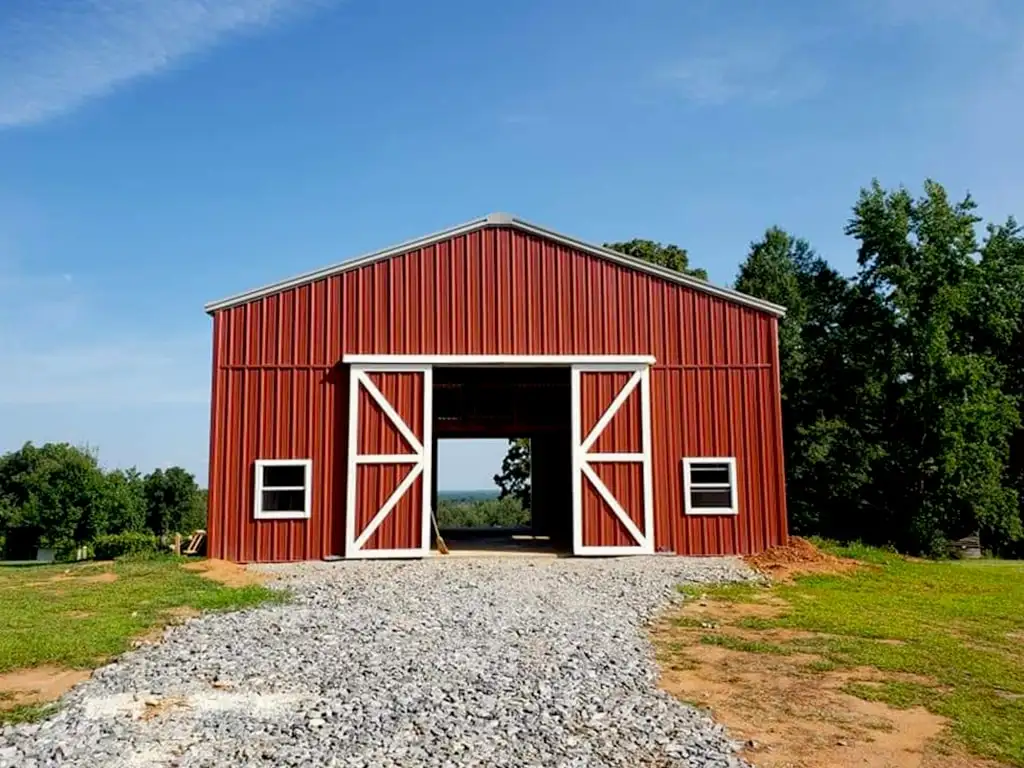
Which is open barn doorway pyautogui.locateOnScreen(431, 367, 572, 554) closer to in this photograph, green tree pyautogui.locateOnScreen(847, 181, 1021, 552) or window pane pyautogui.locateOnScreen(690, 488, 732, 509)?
window pane pyautogui.locateOnScreen(690, 488, 732, 509)

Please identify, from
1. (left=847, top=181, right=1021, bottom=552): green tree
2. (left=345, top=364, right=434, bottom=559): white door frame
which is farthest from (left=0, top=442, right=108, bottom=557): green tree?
(left=847, top=181, right=1021, bottom=552): green tree

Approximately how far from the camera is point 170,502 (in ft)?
121

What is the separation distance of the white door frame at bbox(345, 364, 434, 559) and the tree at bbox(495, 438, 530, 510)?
73.0 feet

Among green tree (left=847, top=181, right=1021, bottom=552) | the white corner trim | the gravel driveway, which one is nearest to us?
the gravel driveway

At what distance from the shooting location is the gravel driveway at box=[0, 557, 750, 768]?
4668mm

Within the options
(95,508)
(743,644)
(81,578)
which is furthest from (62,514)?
(743,644)

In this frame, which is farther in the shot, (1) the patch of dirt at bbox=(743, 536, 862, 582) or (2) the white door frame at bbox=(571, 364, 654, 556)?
(2) the white door frame at bbox=(571, 364, 654, 556)

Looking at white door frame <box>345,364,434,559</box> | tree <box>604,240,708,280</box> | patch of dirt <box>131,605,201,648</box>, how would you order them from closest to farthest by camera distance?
1. patch of dirt <box>131,605,201,648</box>
2. white door frame <box>345,364,434,559</box>
3. tree <box>604,240,708,280</box>

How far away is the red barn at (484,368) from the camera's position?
45.9 ft

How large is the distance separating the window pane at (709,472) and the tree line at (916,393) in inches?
381

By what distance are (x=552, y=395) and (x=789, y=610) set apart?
29.5 feet

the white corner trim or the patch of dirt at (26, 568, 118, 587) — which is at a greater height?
the white corner trim

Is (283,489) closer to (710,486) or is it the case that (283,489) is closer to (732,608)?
(710,486)

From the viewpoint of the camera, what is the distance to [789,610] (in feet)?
32.6
